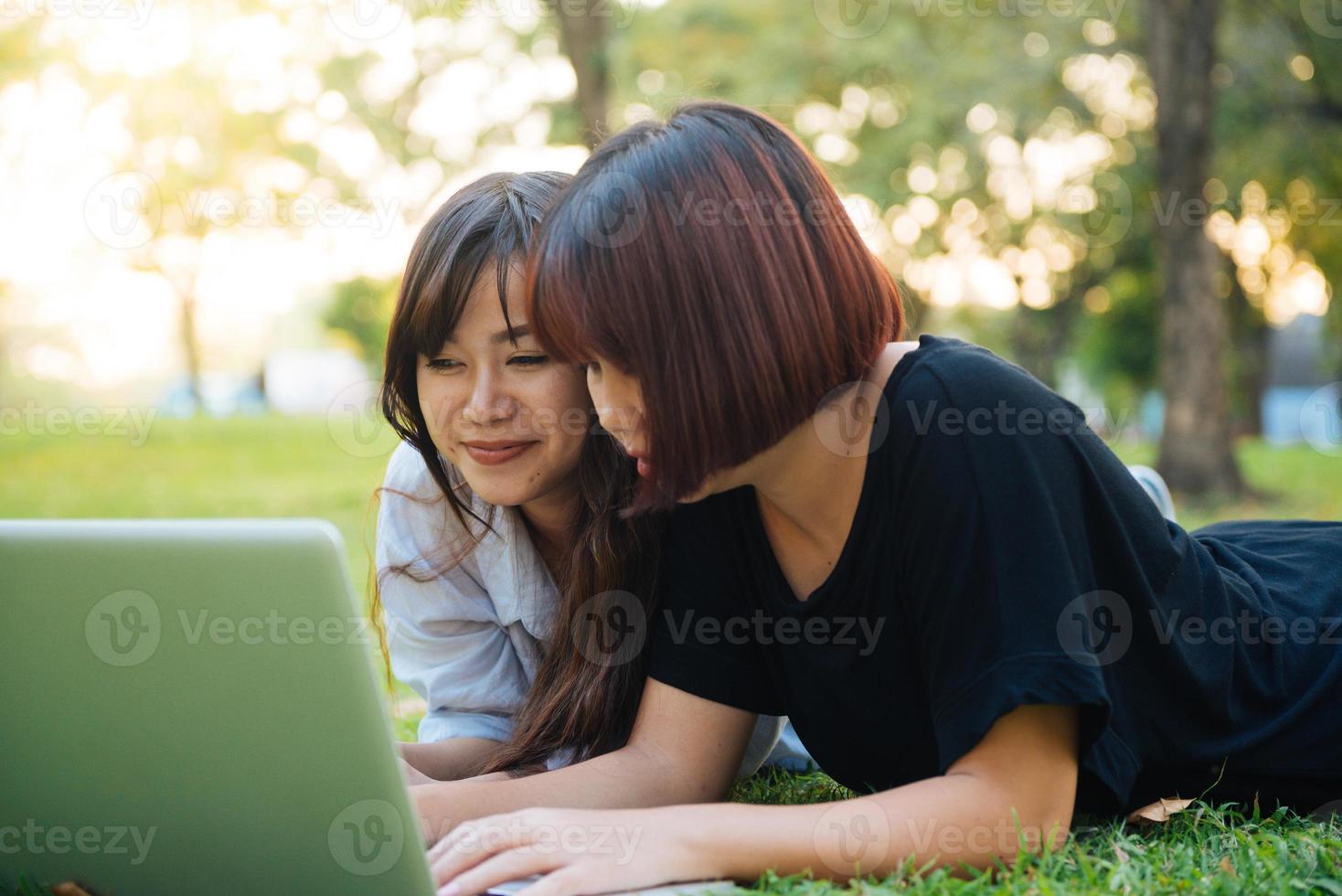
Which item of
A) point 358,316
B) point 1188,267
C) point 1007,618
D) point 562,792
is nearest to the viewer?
point 1007,618

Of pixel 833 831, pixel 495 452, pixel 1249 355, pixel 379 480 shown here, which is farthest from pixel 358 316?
pixel 833 831

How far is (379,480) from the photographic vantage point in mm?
6688

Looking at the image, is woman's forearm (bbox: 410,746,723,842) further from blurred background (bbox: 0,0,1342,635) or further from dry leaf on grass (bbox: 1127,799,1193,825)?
blurred background (bbox: 0,0,1342,635)

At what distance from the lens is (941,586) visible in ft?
5.51

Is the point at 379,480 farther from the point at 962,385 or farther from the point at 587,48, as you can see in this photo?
the point at 962,385

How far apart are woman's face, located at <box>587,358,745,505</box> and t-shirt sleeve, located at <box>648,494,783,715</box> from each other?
11.9 inches

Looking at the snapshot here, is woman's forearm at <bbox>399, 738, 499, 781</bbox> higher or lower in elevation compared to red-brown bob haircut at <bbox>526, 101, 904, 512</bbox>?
lower

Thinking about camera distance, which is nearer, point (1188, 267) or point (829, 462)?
point (829, 462)

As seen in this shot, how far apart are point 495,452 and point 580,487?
243 mm

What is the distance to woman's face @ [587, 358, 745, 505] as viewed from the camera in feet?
5.57

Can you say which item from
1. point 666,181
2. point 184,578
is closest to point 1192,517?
point 666,181

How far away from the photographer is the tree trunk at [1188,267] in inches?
359

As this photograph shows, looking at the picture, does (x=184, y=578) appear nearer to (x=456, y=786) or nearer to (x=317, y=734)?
(x=317, y=734)

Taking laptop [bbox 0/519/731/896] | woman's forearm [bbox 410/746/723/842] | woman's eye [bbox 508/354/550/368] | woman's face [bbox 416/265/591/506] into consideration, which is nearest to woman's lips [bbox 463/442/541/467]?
woman's face [bbox 416/265/591/506]
